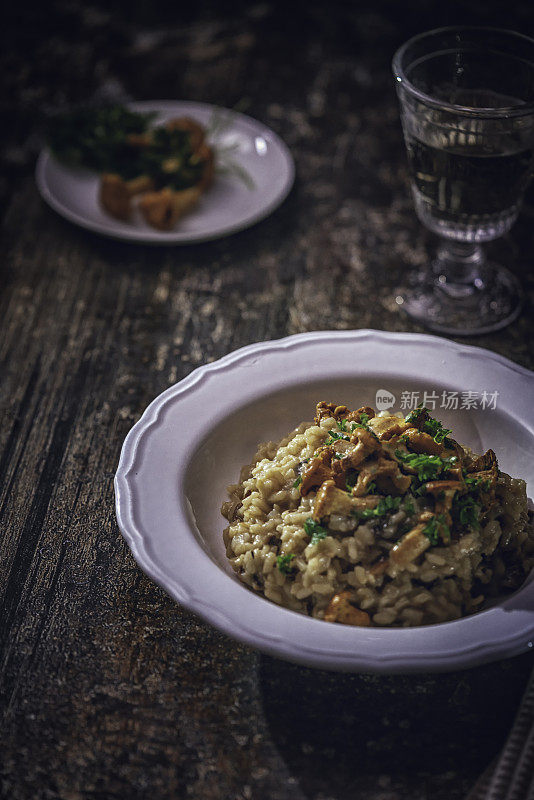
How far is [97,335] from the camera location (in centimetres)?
224

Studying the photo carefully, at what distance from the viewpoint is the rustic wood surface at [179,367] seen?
1.31m

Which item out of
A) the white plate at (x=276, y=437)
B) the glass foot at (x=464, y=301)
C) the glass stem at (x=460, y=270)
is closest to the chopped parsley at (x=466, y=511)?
the white plate at (x=276, y=437)

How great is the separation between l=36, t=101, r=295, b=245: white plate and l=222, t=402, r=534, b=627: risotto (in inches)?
46.2

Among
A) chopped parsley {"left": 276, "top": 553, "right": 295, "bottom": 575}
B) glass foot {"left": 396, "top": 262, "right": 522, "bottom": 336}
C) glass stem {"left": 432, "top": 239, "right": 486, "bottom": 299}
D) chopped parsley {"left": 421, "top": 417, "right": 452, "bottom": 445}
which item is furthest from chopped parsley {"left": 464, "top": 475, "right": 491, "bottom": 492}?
glass stem {"left": 432, "top": 239, "right": 486, "bottom": 299}

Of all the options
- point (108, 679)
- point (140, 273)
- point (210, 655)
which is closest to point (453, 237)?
point (140, 273)

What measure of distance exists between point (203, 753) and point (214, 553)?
37 centimetres

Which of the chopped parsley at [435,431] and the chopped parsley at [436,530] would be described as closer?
the chopped parsley at [436,530]

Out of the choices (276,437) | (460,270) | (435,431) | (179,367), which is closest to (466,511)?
(435,431)

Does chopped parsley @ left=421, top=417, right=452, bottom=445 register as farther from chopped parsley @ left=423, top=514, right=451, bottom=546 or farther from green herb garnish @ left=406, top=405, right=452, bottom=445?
chopped parsley @ left=423, top=514, right=451, bottom=546

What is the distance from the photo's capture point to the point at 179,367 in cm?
213

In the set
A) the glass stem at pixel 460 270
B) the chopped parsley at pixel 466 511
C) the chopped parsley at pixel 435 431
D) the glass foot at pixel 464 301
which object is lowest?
the glass foot at pixel 464 301

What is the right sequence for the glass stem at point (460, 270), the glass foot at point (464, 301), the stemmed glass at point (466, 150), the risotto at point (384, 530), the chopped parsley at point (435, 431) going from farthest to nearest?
the glass stem at point (460, 270)
the glass foot at point (464, 301)
the stemmed glass at point (466, 150)
the chopped parsley at point (435, 431)
the risotto at point (384, 530)

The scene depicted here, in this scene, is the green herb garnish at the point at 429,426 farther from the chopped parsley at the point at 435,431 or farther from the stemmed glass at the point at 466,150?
the stemmed glass at the point at 466,150

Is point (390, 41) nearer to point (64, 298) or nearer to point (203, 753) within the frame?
point (64, 298)
